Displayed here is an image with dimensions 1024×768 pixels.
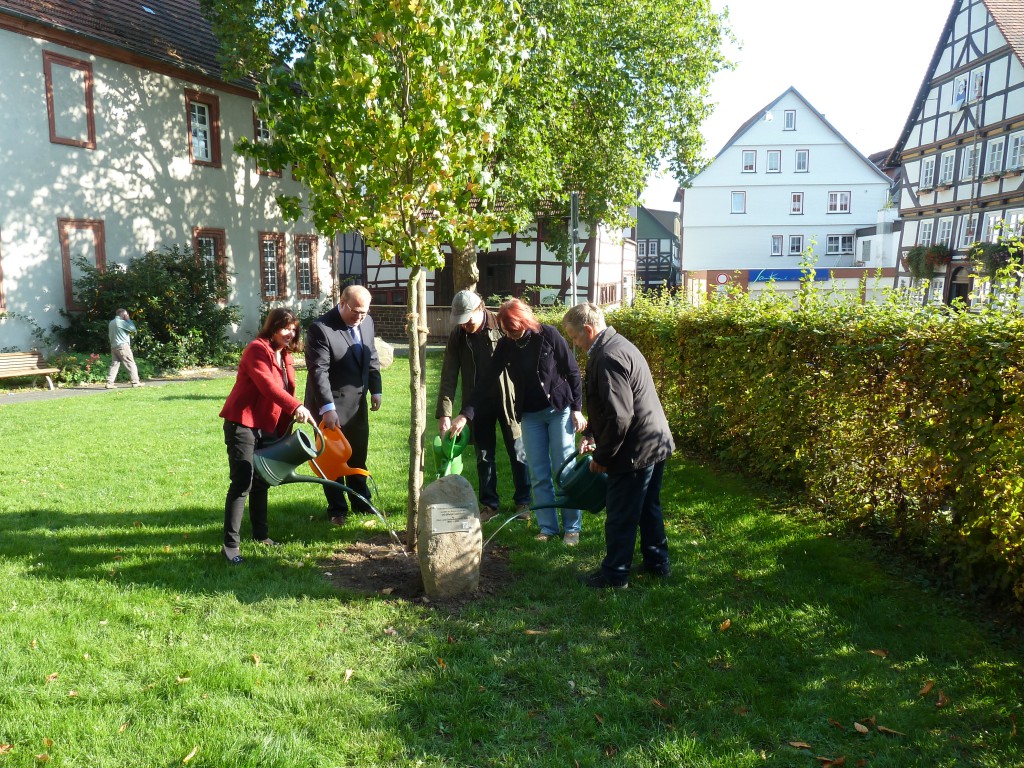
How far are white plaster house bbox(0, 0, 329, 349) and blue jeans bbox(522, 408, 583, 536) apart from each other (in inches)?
589

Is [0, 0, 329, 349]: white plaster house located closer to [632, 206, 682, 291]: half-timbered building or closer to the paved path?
the paved path

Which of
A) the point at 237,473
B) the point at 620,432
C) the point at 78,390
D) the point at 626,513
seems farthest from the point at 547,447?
the point at 78,390

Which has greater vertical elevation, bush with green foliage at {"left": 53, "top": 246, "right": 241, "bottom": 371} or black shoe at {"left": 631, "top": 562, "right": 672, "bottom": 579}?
bush with green foliage at {"left": 53, "top": 246, "right": 241, "bottom": 371}

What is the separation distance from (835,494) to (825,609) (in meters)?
1.75

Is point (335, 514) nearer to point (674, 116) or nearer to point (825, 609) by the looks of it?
point (825, 609)

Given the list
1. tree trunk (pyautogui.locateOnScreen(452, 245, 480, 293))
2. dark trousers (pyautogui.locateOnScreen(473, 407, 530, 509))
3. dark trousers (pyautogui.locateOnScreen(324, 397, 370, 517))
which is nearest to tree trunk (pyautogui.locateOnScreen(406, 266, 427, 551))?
dark trousers (pyautogui.locateOnScreen(473, 407, 530, 509))

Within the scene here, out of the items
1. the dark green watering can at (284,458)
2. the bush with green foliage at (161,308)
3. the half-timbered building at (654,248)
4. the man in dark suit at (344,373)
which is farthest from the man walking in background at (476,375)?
the half-timbered building at (654,248)

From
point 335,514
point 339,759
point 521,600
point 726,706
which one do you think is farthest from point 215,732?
point 335,514

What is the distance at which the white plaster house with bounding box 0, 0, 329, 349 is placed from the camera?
16.3 m

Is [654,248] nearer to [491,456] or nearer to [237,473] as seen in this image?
[491,456]

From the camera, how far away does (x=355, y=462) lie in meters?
6.43

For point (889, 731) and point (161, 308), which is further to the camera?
point (161, 308)

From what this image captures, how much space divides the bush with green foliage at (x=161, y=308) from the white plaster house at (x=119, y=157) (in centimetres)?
52

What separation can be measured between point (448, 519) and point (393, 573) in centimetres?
83
